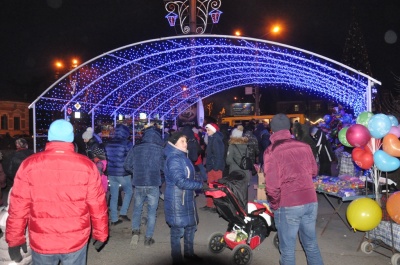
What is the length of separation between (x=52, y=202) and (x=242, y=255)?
126 inches

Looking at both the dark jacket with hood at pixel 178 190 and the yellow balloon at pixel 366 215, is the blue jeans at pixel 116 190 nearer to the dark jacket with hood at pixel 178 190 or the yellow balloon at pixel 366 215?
the dark jacket with hood at pixel 178 190

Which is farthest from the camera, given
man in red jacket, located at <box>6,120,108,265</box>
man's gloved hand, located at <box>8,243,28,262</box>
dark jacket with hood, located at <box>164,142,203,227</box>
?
dark jacket with hood, located at <box>164,142,203,227</box>

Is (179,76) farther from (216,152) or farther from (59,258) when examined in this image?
(59,258)

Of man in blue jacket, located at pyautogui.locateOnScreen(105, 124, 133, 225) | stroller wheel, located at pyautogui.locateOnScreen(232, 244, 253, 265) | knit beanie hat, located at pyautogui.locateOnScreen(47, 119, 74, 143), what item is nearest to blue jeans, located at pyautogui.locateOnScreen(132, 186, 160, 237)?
man in blue jacket, located at pyautogui.locateOnScreen(105, 124, 133, 225)

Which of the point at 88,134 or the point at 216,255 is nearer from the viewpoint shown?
the point at 216,255

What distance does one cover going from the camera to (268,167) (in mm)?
4234

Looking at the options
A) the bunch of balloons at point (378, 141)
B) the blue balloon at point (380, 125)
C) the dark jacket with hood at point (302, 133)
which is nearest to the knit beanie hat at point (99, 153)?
the dark jacket with hood at point (302, 133)

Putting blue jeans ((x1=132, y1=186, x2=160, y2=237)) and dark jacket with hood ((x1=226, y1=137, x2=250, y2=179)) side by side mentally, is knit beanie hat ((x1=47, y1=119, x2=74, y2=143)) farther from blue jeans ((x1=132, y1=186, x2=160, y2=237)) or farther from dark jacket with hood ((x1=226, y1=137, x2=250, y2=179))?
dark jacket with hood ((x1=226, y1=137, x2=250, y2=179))

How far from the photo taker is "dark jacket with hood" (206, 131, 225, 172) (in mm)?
8805

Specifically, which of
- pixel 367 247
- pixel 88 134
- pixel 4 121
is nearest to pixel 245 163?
pixel 367 247

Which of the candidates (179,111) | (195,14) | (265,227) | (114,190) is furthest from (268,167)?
(179,111)

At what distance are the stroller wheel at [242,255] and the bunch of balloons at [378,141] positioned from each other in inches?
93.4

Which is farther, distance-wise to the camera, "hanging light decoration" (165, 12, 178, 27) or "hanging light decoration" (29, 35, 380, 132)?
"hanging light decoration" (165, 12, 178, 27)

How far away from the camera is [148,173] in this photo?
255 inches
